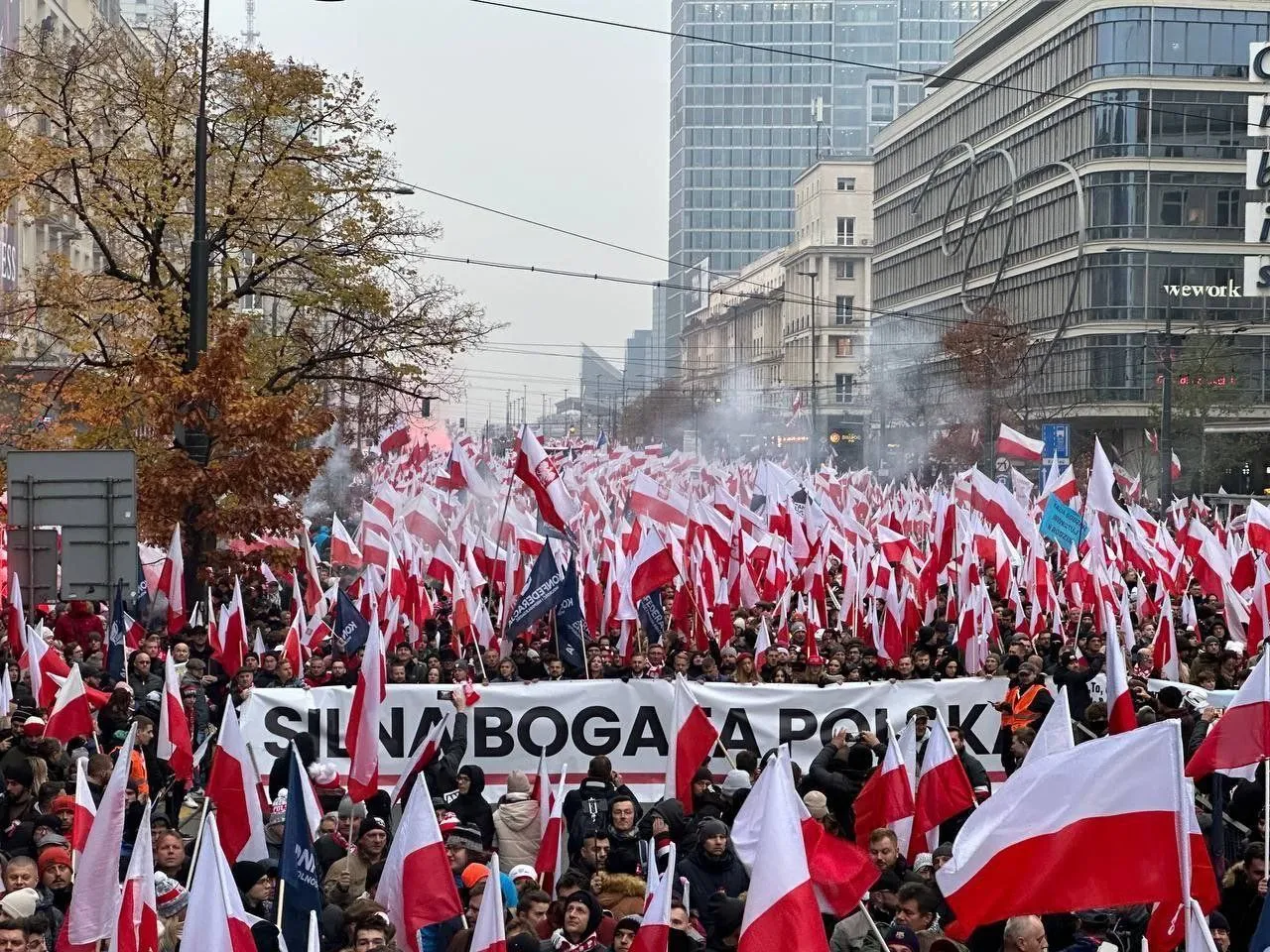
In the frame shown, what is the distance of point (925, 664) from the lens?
663 inches

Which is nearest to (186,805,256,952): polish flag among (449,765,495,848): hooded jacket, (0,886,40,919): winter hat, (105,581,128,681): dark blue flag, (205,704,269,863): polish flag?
(0,886,40,919): winter hat

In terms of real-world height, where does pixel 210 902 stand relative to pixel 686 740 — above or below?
below

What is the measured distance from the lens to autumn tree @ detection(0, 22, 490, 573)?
1115 inches

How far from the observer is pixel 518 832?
40.6 feet

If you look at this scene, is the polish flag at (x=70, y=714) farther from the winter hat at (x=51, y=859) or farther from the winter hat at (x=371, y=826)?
the winter hat at (x=51, y=859)

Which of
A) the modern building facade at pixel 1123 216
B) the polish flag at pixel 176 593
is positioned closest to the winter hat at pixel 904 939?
the polish flag at pixel 176 593

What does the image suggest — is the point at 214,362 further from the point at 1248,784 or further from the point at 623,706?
the point at 1248,784

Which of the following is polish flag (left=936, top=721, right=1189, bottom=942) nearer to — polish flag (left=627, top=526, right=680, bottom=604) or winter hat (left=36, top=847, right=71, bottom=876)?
winter hat (left=36, top=847, right=71, bottom=876)

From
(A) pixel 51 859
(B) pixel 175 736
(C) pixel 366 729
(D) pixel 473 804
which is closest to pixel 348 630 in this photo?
(B) pixel 175 736

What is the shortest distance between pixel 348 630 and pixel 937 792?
344 inches

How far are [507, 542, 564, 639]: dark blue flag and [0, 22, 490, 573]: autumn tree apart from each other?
22.3 ft

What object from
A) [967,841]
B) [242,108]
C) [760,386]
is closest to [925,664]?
[967,841]

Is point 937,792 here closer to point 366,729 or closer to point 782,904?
point 366,729

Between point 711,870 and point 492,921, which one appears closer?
point 492,921
